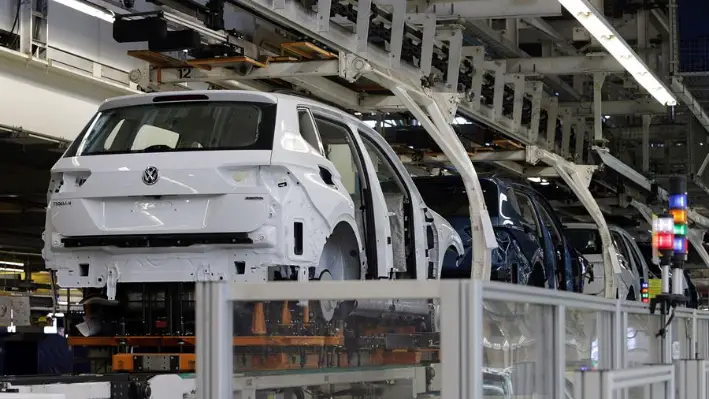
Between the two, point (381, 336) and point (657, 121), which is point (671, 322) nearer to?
point (381, 336)

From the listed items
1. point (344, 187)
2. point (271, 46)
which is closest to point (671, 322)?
point (344, 187)

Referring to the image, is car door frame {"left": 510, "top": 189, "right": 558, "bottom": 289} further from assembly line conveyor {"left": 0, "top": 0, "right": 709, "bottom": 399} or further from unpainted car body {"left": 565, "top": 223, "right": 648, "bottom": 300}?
assembly line conveyor {"left": 0, "top": 0, "right": 709, "bottom": 399}

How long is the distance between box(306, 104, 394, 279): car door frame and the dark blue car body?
9.06 feet

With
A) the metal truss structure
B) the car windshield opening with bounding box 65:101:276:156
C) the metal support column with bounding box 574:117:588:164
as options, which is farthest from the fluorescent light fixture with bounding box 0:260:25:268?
the car windshield opening with bounding box 65:101:276:156

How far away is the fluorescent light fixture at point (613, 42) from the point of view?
9141 millimetres

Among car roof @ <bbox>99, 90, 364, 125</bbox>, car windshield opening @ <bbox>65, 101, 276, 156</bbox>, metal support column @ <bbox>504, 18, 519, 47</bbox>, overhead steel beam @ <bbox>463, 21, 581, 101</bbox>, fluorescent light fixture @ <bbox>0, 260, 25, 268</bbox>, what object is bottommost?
fluorescent light fixture @ <bbox>0, 260, 25, 268</bbox>

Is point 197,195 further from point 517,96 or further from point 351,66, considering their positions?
point 517,96

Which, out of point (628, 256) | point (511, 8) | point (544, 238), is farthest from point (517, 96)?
point (628, 256)

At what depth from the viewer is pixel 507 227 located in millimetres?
11109

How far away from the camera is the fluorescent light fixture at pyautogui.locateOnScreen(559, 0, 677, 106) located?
9.14 meters

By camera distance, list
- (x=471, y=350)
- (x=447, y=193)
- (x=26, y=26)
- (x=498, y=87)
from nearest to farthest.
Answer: (x=471, y=350), (x=26, y=26), (x=447, y=193), (x=498, y=87)

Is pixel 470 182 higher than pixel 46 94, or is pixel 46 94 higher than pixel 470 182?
pixel 46 94

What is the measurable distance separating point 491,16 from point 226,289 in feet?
26.3

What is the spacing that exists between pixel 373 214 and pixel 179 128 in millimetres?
1425
